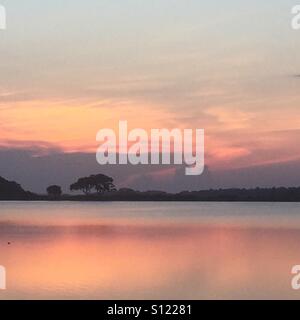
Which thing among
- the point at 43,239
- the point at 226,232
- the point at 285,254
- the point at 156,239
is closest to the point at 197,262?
the point at 285,254

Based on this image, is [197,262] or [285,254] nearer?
[197,262]

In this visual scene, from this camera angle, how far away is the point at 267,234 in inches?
1060

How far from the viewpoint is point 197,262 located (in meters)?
16.8

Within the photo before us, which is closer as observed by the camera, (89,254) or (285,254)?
(285,254)

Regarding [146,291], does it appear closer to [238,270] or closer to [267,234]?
[238,270]

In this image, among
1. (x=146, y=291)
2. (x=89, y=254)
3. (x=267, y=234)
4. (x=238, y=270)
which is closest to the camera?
(x=146, y=291)
